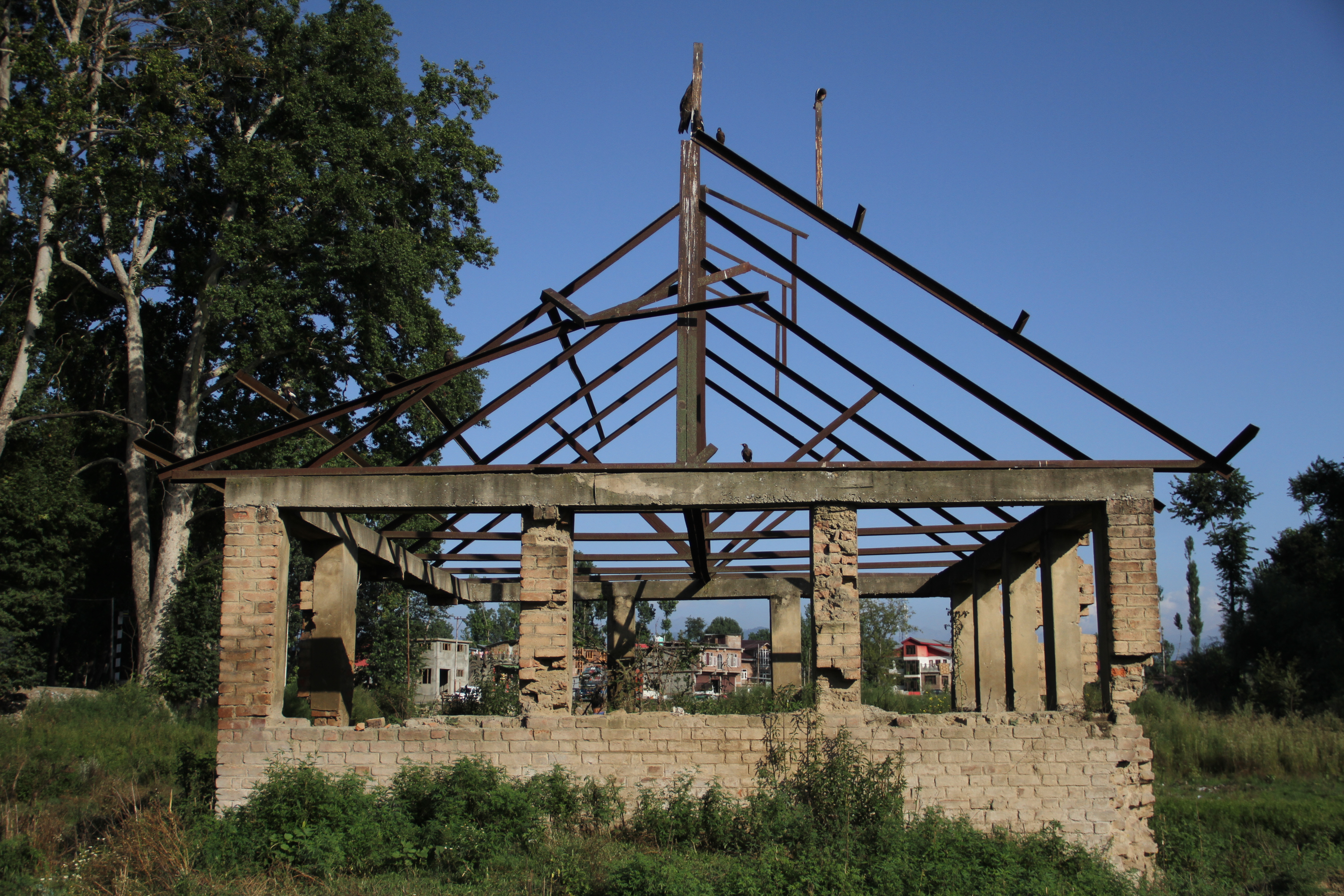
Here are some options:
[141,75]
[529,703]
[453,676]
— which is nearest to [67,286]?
[141,75]

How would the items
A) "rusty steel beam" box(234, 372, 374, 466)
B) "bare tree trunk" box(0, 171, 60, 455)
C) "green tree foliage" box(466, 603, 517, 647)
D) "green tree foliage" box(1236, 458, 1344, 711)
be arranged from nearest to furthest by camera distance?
"rusty steel beam" box(234, 372, 374, 466) → "bare tree trunk" box(0, 171, 60, 455) → "green tree foliage" box(1236, 458, 1344, 711) → "green tree foliage" box(466, 603, 517, 647)

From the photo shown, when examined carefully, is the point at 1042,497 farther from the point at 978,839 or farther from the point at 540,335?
the point at 540,335

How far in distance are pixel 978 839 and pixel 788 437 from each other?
6.63 meters

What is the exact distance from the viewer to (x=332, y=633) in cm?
1327

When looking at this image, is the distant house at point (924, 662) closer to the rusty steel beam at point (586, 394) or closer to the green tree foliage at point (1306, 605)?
the green tree foliage at point (1306, 605)

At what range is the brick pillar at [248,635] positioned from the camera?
10492mm

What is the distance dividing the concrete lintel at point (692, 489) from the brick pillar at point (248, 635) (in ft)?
1.18

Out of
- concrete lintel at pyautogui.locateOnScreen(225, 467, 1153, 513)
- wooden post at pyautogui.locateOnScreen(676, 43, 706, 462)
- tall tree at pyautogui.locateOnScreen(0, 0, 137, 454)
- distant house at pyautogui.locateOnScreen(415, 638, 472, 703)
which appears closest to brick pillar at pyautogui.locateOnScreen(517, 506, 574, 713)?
concrete lintel at pyautogui.locateOnScreen(225, 467, 1153, 513)

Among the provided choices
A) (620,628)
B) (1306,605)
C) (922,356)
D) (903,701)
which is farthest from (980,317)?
(1306,605)

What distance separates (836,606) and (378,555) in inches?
275

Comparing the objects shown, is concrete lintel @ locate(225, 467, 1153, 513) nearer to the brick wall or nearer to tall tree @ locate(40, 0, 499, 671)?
the brick wall

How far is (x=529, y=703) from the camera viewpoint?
10633 millimetres

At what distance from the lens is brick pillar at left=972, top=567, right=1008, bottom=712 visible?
1628 centimetres

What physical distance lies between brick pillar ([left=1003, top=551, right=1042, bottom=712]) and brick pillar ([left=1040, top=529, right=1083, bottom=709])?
1.41 m
